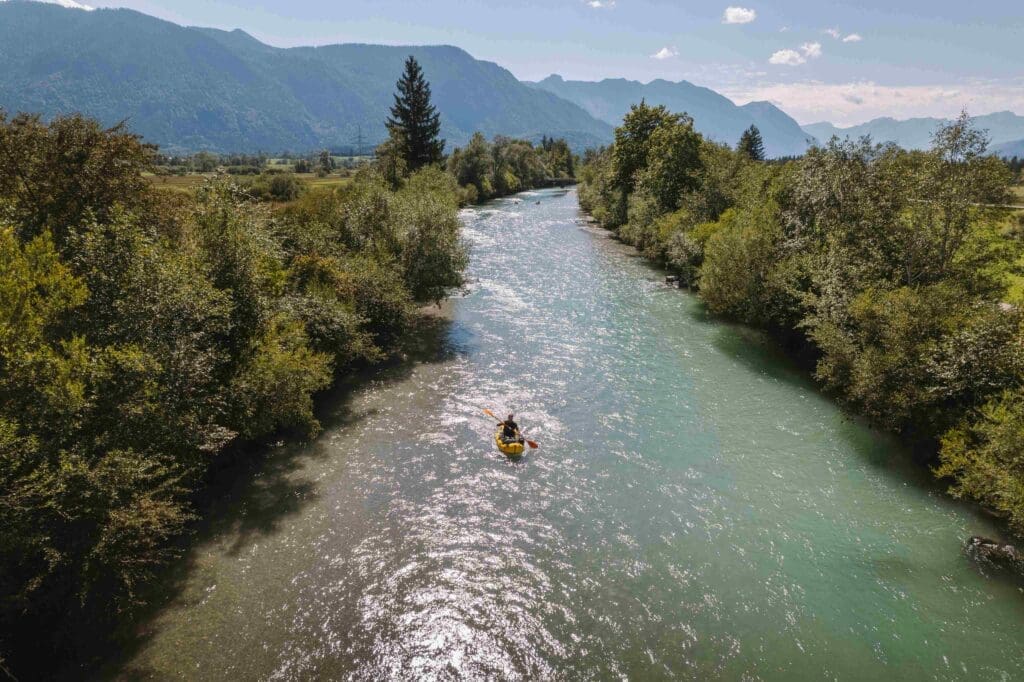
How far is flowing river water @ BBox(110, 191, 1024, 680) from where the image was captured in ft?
53.3

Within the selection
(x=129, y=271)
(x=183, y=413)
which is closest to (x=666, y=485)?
(x=183, y=413)

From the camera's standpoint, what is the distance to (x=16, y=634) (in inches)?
621

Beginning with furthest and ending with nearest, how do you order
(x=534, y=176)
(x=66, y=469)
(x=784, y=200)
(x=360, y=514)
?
(x=534, y=176), (x=784, y=200), (x=360, y=514), (x=66, y=469)

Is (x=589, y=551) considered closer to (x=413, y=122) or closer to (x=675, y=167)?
(x=675, y=167)

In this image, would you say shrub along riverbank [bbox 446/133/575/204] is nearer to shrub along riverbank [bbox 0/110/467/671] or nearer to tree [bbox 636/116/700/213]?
tree [bbox 636/116/700/213]

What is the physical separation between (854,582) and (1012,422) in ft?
29.3

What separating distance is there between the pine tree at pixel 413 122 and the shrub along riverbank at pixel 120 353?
177 ft

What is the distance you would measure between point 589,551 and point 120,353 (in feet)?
63.8

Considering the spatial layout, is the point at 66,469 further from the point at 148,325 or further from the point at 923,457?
the point at 923,457

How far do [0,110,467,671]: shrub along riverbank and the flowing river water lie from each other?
124 inches

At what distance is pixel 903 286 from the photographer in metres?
31.2

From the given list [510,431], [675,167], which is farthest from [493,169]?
[510,431]

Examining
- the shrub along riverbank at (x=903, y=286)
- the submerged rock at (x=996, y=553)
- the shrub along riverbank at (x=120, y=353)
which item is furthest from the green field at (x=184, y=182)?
the submerged rock at (x=996, y=553)

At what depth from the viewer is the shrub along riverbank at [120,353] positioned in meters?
15.5
